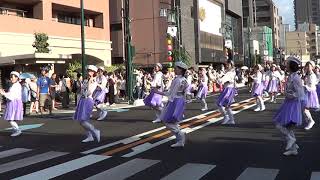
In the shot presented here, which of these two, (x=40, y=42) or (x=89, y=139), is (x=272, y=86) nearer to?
(x=89, y=139)

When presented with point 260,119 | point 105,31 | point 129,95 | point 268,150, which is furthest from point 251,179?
point 105,31

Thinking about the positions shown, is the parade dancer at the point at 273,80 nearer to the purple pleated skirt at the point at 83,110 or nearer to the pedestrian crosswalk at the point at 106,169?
the purple pleated skirt at the point at 83,110

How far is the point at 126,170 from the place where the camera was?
29.3 feet

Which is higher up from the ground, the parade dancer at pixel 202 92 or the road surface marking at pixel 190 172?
the parade dancer at pixel 202 92

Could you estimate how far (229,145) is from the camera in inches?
458

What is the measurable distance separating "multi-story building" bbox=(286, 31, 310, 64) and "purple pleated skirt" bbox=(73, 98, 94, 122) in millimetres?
131651

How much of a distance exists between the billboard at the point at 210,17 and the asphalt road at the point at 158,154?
178 feet

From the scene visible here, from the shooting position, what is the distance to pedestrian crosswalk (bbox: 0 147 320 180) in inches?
331

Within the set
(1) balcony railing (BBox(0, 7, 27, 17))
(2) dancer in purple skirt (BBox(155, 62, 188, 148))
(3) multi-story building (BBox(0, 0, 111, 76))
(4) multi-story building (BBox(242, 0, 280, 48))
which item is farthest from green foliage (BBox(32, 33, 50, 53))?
(4) multi-story building (BBox(242, 0, 280, 48))

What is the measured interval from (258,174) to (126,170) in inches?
85.4

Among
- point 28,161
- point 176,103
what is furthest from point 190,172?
point 28,161

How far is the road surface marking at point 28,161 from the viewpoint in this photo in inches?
372

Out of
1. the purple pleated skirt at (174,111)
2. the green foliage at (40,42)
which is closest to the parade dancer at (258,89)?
the purple pleated skirt at (174,111)

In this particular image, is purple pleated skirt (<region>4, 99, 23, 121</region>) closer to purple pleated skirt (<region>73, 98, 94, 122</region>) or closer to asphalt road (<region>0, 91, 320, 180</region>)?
asphalt road (<region>0, 91, 320, 180</region>)
